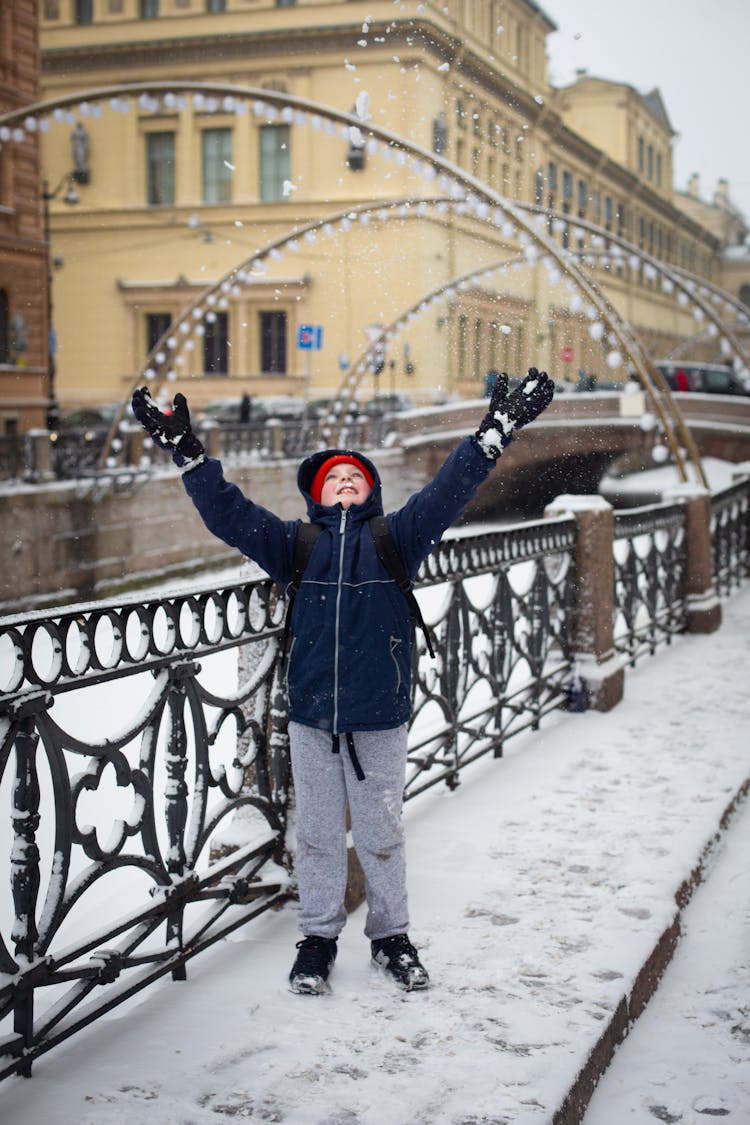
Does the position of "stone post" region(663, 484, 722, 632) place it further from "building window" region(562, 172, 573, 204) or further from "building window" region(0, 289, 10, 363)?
"building window" region(0, 289, 10, 363)

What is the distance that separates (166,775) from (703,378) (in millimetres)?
33360

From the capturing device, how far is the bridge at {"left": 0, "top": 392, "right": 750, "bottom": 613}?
56.7ft

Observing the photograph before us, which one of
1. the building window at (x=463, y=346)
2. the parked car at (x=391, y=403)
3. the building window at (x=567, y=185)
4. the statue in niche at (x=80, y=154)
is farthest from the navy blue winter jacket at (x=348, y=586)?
the parked car at (x=391, y=403)

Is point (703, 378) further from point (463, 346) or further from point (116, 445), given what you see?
point (116, 445)

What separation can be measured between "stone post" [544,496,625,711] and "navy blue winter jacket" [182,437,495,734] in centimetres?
427

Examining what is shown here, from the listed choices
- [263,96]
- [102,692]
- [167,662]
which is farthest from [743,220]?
[167,662]

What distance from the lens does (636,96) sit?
22.7 m

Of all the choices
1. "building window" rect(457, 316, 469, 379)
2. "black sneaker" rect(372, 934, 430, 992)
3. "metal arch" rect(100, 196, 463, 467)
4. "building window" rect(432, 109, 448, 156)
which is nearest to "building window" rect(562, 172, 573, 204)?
"metal arch" rect(100, 196, 463, 467)

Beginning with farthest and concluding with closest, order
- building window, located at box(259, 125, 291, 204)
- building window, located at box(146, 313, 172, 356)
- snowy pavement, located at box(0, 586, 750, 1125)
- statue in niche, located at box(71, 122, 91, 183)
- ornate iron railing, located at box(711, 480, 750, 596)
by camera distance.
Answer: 1. building window, located at box(146, 313, 172, 356)
2. statue in niche, located at box(71, 122, 91, 183)
3. building window, located at box(259, 125, 291, 204)
4. ornate iron railing, located at box(711, 480, 750, 596)
5. snowy pavement, located at box(0, 586, 750, 1125)

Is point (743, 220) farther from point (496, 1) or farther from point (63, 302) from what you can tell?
point (496, 1)

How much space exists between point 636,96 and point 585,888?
2103 centimetres

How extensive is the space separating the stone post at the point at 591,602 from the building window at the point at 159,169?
14.3 m

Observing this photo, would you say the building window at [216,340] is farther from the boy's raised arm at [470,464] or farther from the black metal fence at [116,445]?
the boy's raised arm at [470,464]

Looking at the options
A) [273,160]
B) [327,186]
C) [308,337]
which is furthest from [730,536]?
[273,160]
